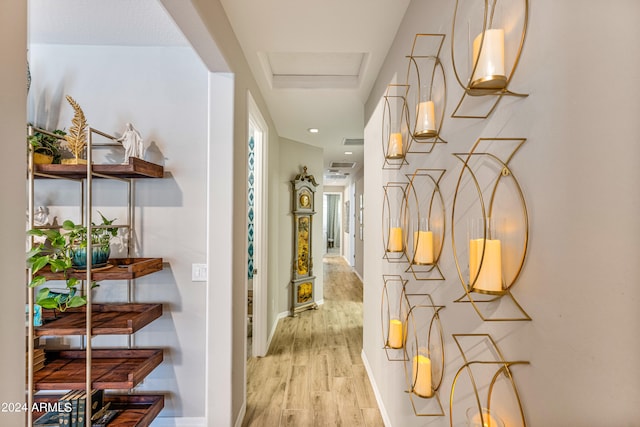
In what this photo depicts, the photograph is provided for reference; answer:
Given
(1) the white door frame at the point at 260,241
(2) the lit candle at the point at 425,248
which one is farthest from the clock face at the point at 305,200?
(2) the lit candle at the point at 425,248

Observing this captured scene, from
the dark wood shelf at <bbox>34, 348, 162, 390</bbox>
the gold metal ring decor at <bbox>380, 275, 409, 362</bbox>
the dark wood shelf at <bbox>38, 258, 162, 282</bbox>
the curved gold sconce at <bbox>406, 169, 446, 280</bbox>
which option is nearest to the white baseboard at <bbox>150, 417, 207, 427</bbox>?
the dark wood shelf at <bbox>34, 348, 162, 390</bbox>

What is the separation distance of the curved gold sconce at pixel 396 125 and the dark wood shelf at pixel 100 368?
75.0 inches

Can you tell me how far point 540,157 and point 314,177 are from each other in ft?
14.6

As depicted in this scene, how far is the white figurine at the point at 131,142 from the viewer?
2039mm

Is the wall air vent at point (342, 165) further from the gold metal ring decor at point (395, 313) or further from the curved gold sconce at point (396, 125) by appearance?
the gold metal ring decor at point (395, 313)

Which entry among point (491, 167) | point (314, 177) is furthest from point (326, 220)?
point (491, 167)

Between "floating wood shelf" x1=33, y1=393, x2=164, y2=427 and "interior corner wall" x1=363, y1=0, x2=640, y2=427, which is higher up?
"interior corner wall" x1=363, y1=0, x2=640, y2=427

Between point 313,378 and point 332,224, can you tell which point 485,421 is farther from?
point 332,224

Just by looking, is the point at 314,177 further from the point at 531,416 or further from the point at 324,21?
the point at 531,416

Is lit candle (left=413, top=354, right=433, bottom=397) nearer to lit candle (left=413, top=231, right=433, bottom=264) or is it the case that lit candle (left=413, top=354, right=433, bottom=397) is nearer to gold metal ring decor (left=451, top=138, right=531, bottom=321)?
lit candle (left=413, top=231, right=433, bottom=264)

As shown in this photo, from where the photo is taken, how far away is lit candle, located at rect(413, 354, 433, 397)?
136 centimetres

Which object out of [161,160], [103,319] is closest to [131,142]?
[161,160]

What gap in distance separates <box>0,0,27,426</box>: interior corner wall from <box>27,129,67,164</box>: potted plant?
160 cm

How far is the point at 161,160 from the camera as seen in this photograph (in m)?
2.22
